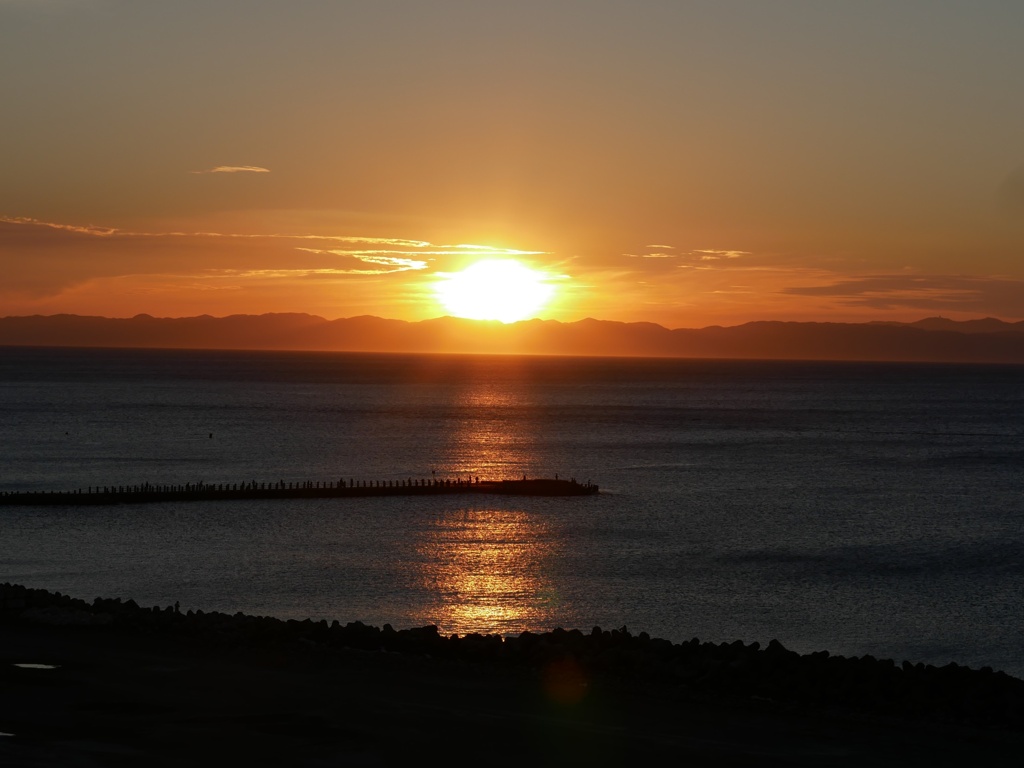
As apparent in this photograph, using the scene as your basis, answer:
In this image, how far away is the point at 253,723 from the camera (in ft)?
55.9

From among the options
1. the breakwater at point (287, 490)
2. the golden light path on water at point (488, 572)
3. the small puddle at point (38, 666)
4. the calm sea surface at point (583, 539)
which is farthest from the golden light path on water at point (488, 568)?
the small puddle at point (38, 666)

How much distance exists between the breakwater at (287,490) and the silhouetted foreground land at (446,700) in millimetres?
51175

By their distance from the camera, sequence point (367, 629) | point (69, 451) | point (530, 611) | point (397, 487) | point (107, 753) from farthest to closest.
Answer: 1. point (69, 451)
2. point (397, 487)
3. point (530, 611)
4. point (367, 629)
5. point (107, 753)

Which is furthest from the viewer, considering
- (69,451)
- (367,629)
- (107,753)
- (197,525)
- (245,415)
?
(245,415)

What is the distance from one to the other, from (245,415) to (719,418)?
69648 mm

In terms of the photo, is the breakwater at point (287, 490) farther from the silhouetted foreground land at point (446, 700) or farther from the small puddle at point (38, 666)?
the small puddle at point (38, 666)

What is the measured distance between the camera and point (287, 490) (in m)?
79.2

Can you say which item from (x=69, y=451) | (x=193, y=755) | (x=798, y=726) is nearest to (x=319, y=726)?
(x=193, y=755)

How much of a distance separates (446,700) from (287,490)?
6203 centimetres

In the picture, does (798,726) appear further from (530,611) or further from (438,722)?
(530,611)

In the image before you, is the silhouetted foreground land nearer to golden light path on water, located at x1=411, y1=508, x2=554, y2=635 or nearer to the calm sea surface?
golden light path on water, located at x1=411, y1=508, x2=554, y2=635

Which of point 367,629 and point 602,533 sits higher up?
point 367,629

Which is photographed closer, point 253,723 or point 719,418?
point 253,723

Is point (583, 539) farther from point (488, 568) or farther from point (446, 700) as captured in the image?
point (446, 700)
